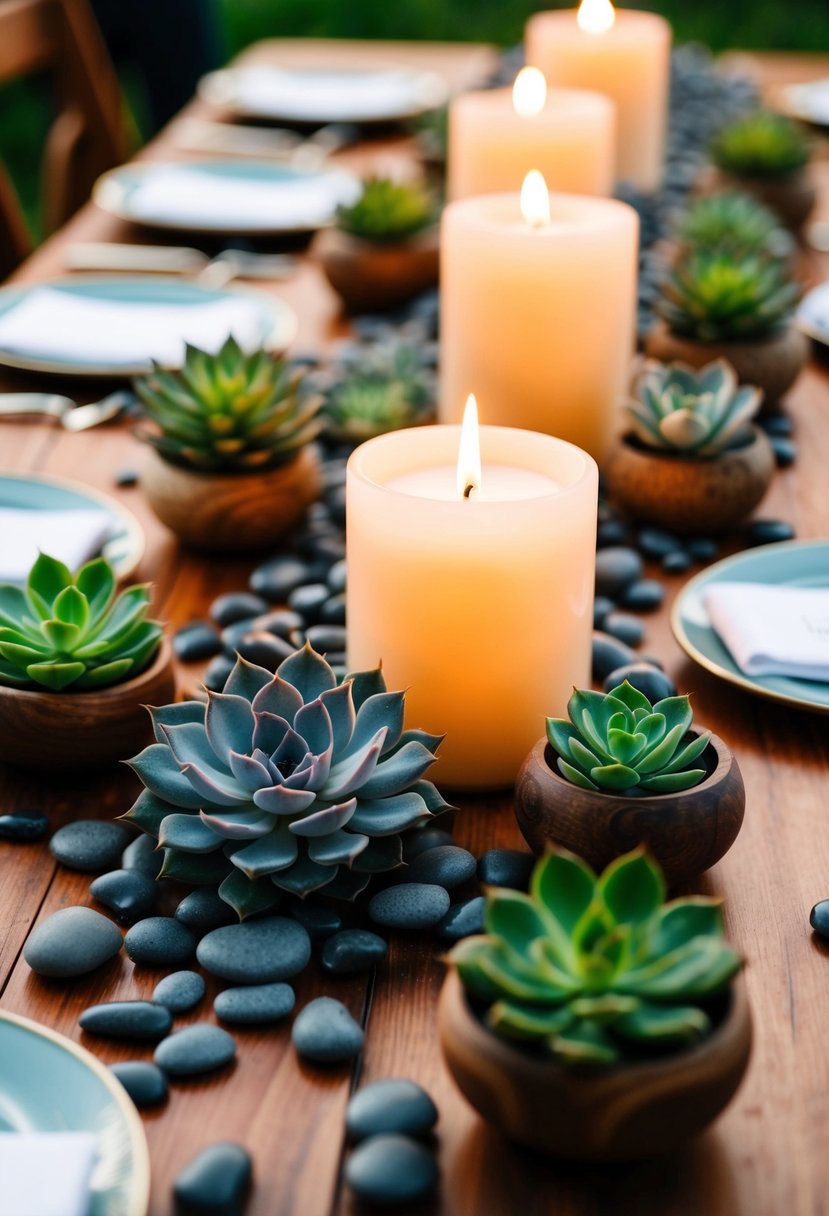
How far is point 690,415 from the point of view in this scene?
899 mm

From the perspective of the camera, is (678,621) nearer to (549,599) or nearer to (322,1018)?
(549,599)

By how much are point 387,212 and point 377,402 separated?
1.25 ft

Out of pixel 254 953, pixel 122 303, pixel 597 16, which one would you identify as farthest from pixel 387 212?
pixel 254 953

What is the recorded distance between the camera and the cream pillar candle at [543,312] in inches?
38.2

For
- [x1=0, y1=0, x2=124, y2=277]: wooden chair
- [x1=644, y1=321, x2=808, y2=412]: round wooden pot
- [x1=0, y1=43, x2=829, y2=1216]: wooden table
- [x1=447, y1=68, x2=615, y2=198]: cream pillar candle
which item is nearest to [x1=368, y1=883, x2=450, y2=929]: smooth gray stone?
[x1=0, y1=43, x2=829, y2=1216]: wooden table

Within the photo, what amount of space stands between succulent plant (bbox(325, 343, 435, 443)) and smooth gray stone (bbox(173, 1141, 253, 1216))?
0.67 meters

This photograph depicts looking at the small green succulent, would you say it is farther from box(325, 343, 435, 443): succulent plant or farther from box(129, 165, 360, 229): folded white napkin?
box(325, 343, 435, 443): succulent plant

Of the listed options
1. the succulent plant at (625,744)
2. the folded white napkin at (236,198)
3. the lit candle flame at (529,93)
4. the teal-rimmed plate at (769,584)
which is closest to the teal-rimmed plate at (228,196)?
the folded white napkin at (236,198)

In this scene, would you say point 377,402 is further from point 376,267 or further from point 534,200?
point 376,267

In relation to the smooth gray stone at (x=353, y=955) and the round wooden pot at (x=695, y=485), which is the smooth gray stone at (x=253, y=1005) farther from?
the round wooden pot at (x=695, y=485)

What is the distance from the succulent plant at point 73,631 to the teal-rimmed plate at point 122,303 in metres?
0.50

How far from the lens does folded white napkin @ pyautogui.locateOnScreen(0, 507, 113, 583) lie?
0.85 m

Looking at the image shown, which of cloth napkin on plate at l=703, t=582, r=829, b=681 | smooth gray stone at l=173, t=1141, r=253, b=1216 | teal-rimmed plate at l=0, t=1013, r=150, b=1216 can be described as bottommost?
cloth napkin on plate at l=703, t=582, r=829, b=681

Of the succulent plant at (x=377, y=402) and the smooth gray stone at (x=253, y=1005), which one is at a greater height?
the smooth gray stone at (x=253, y=1005)
